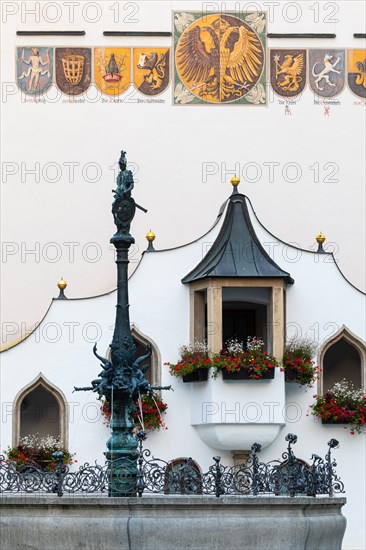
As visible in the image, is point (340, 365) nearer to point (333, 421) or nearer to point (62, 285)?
point (333, 421)

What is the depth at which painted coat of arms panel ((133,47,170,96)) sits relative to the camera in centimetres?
3619

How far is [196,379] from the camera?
106 feet

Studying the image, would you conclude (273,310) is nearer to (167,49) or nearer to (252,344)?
(252,344)

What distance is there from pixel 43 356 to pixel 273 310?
4.35m

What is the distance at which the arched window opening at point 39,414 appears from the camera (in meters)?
33.7

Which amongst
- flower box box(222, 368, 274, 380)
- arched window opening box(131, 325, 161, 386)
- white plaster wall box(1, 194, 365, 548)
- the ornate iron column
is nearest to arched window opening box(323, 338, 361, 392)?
white plaster wall box(1, 194, 365, 548)

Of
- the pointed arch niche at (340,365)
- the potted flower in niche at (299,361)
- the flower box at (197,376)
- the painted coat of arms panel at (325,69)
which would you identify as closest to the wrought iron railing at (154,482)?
the flower box at (197,376)

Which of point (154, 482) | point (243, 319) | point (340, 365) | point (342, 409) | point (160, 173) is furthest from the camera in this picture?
point (160, 173)

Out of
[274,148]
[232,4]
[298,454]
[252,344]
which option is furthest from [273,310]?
[232,4]

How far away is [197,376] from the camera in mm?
32250

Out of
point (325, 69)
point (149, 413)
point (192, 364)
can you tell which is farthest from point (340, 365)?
point (325, 69)

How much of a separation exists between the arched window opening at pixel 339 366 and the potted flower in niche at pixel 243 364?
2.83 metres

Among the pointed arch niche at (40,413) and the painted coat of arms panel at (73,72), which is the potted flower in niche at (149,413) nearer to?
the pointed arch niche at (40,413)

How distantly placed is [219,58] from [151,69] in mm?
1421
